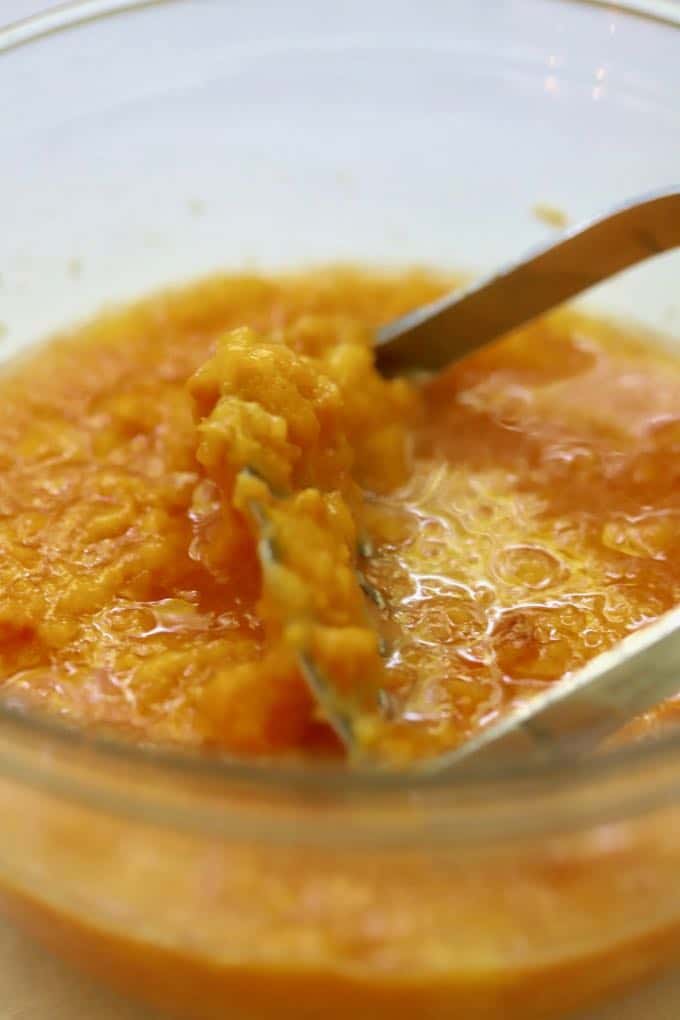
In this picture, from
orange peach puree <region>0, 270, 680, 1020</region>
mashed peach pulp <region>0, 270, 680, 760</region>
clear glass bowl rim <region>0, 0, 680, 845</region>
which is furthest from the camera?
mashed peach pulp <region>0, 270, 680, 760</region>

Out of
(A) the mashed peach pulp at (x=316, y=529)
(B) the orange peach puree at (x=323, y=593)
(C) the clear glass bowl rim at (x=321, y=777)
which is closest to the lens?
(C) the clear glass bowl rim at (x=321, y=777)

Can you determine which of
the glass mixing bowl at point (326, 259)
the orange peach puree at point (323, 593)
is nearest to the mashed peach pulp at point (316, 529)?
the orange peach puree at point (323, 593)

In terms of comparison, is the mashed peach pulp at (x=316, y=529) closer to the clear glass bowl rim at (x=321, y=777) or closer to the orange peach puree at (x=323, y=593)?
the orange peach puree at (x=323, y=593)

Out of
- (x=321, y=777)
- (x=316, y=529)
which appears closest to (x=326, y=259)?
(x=316, y=529)

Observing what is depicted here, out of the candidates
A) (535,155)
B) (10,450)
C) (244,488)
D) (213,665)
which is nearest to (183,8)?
(535,155)

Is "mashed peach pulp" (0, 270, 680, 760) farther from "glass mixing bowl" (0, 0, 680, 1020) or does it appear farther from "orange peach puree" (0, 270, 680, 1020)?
"glass mixing bowl" (0, 0, 680, 1020)

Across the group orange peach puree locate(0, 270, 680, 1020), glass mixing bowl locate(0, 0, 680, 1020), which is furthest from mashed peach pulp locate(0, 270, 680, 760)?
glass mixing bowl locate(0, 0, 680, 1020)
